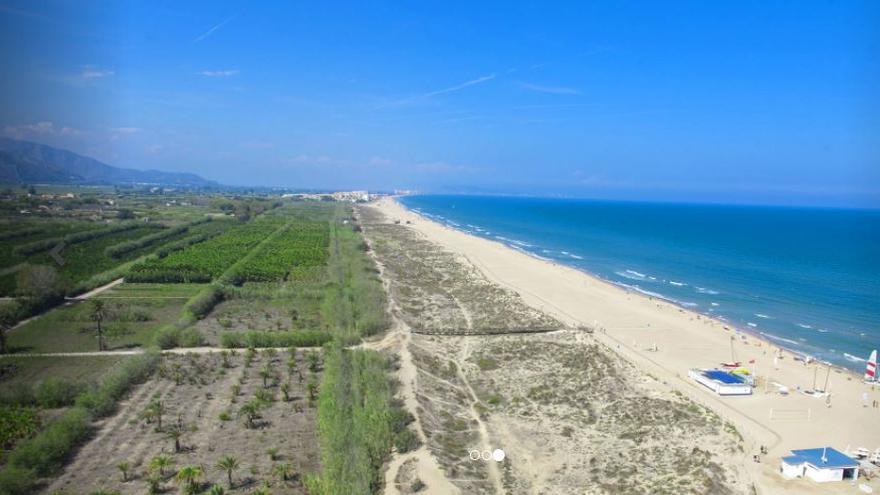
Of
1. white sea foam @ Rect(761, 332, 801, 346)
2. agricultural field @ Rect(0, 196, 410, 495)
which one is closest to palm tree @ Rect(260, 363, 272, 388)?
agricultural field @ Rect(0, 196, 410, 495)

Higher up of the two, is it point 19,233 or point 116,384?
point 19,233

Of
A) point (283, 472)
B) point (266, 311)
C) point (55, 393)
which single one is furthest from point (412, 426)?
point (266, 311)

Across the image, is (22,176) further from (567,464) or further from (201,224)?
(201,224)

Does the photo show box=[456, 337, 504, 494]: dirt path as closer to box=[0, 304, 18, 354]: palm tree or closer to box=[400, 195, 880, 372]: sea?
box=[400, 195, 880, 372]: sea

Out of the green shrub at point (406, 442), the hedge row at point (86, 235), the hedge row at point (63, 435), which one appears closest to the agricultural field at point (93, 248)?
the hedge row at point (86, 235)

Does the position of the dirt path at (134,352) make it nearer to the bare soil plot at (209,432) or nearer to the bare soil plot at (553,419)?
the bare soil plot at (209,432)

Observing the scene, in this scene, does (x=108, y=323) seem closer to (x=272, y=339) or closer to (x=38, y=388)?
(x=272, y=339)
